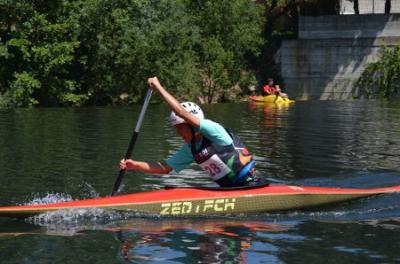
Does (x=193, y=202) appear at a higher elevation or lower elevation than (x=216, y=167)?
lower

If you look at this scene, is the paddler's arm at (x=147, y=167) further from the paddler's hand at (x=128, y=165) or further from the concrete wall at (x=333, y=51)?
the concrete wall at (x=333, y=51)

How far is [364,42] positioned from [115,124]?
30.7 meters

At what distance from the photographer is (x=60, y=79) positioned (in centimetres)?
4159

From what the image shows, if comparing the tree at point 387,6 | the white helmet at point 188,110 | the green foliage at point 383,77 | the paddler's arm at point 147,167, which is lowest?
the green foliage at point 383,77

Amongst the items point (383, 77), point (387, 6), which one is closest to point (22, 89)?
point (383, 77)

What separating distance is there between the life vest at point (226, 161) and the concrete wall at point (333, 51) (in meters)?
42.9

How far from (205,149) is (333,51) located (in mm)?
44059

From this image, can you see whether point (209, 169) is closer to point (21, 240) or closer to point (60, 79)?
point (21, 240)

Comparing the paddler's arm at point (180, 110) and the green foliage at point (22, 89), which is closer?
the paddler's arm at point (180, 110)

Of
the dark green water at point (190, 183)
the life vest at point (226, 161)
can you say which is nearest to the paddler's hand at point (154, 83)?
the life vest at point (226, 161)

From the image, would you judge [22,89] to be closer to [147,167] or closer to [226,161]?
[147,167]

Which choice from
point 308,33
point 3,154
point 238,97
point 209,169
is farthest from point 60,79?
point 209,169

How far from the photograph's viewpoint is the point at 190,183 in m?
13.7

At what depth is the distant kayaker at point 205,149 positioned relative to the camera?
9.86 m
